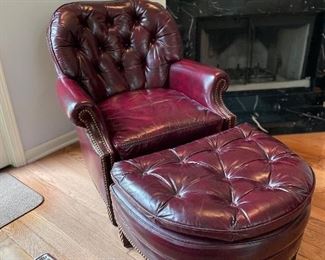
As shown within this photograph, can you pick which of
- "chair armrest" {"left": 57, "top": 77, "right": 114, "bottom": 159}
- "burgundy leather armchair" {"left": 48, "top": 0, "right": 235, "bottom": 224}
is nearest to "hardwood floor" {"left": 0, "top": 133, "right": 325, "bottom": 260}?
"burgundy leather armchair" {"left": 48, "top": 0, "right": 235, "bottom": 224}

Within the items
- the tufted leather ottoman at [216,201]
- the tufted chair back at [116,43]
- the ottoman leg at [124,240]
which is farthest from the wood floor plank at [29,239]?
the tufted chair back at [116,43]

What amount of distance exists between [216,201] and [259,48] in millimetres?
1780

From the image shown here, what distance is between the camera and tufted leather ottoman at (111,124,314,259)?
3.16 ft

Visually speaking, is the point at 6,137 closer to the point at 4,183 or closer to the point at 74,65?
the point at 4,183

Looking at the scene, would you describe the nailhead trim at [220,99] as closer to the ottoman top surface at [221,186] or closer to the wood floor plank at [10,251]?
the ottoman top surface at [221,186]

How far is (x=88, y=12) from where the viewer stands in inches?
68.2

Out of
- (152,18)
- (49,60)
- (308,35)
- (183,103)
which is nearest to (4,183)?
(49,60)

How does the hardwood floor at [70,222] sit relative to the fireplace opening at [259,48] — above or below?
below

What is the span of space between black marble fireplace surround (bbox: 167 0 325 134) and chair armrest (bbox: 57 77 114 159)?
117 cm

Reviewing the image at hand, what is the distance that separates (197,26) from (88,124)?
4.18ft

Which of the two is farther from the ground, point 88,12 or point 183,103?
point 88,12

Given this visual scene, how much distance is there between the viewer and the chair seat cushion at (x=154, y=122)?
1395 mm

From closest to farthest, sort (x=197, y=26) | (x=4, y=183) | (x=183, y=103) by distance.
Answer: (x=183, y=103), (x=4, y=183), (x=197, y=26)

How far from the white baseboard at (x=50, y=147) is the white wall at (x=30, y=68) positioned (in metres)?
0.03
